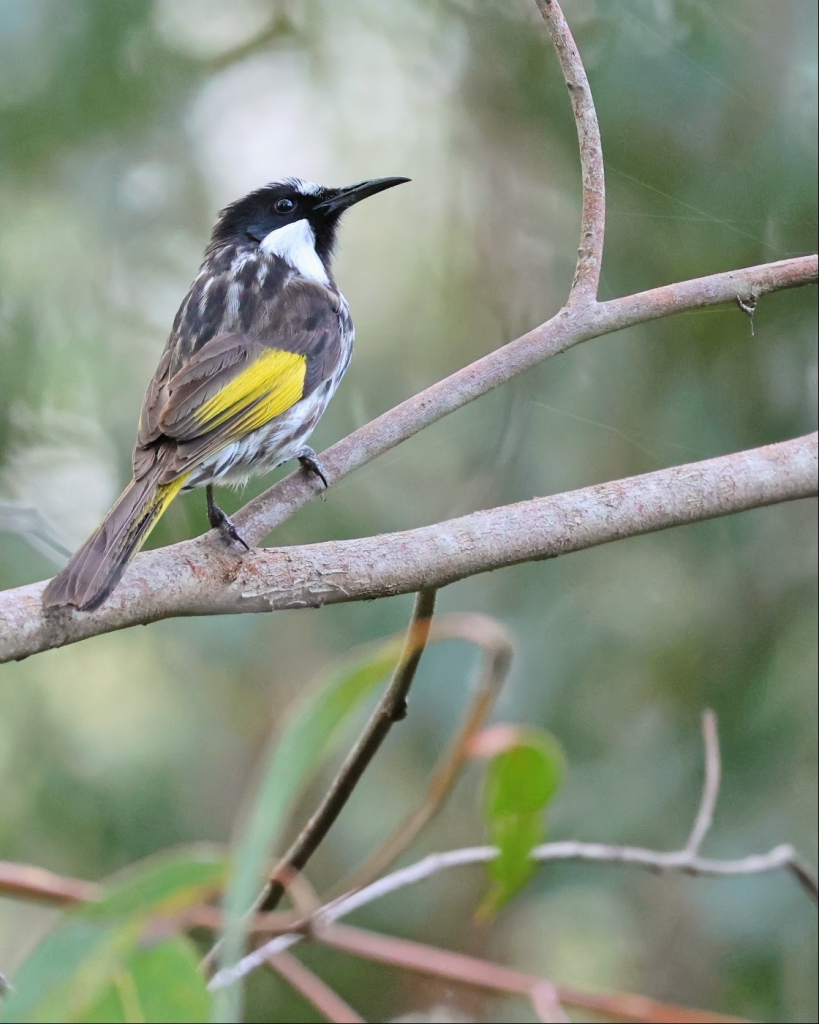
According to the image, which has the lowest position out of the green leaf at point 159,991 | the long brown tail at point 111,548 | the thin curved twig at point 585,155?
the green leaf at point 159,991

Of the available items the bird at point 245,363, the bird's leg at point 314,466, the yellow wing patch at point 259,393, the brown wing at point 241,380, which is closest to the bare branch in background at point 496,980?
the bird at point 245,363

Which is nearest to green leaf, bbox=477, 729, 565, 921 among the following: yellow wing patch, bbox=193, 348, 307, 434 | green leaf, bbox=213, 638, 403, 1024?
green leaf, bbox=213, 638, 403, 1024

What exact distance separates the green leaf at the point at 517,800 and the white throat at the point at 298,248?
247 cm

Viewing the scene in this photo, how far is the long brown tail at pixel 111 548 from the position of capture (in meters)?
1.75

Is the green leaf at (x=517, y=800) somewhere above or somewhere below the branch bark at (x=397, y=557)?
below

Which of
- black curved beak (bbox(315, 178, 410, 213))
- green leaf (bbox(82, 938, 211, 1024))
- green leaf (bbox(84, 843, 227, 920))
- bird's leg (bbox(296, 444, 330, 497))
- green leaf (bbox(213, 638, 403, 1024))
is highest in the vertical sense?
black curved beak (bbox(315, 178, 410, 213))

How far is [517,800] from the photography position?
49.9 inches

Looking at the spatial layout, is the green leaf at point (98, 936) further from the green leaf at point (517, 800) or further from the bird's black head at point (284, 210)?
the bird's black head at point (284, 210)

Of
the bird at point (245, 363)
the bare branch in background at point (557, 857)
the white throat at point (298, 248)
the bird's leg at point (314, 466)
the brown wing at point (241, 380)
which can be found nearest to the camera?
the bare branch in background at point (557, 857)

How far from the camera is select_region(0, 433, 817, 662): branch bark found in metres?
1.96

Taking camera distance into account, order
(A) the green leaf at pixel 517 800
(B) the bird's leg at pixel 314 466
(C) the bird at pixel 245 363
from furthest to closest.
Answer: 1. (C) the bird at pixel 245 363
2. (B) the bird's leg at pixel 314 466
3. (A) the green leaf at pixel 517 800

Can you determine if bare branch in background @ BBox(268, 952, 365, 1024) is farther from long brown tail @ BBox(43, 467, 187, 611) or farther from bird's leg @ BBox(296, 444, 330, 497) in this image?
bird's leg @ BBox(296, 444, 330, 497)

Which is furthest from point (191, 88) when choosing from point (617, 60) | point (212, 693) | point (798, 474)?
point (798, 474)

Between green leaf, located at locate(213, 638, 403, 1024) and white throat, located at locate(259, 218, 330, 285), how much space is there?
275cm
